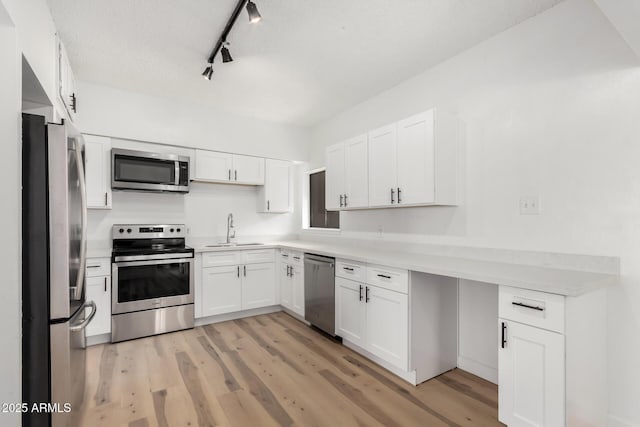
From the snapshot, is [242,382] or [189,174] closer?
[242,382]

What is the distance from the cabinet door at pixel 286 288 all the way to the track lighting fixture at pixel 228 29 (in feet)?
8.01

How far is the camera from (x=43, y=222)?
1448mm

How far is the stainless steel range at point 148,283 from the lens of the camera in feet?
10.6

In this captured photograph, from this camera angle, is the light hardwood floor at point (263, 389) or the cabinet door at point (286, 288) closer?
the light hardwood floor at point (263, 389)

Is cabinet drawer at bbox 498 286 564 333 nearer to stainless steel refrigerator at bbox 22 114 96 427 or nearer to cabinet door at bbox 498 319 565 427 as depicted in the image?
cabinet door at bbox 498 319 565 427

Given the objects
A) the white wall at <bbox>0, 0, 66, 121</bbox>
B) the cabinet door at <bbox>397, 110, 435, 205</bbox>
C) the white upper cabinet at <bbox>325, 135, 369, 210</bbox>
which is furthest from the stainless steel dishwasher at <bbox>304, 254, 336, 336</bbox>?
the white wall at <bbox>0, 0, 66, 121</bbox>

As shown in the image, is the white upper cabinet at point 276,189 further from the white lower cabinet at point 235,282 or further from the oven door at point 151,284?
the oven door at point 151,284

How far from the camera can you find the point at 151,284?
3.38 meters

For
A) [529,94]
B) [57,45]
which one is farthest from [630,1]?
[57,45]

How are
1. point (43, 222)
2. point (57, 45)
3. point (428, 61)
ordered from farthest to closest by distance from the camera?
point (428, 61) → point (57, 45) → point (43, 222)

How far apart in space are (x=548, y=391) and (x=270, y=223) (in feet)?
12.5

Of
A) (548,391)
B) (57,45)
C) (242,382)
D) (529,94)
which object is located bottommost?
(242,382)

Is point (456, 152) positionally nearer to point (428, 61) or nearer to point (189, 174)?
point (428, 61)

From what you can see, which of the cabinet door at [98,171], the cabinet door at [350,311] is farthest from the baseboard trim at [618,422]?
the cabinet door at [98,171]
